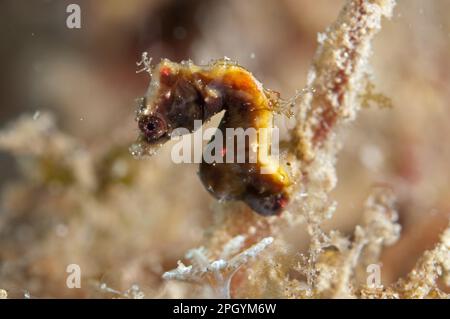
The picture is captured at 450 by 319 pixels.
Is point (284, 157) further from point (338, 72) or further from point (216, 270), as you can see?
point (216, 270)

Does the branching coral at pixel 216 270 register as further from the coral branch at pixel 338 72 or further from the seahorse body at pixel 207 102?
the coral branch at pixel 338 72

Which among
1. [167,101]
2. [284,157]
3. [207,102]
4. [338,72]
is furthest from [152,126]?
[338,72]

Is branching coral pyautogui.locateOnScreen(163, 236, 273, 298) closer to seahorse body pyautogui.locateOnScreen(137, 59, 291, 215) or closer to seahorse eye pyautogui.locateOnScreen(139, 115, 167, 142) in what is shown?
seahorse body pyautogui.locateOnScreen(137, 59, 291, 215)

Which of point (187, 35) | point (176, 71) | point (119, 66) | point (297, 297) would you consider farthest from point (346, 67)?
point (119, 66)

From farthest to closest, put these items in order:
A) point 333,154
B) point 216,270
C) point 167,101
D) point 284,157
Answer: point 333,154 < point 284,157 < point 216,270 < point 167,101

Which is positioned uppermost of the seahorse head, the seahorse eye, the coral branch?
the coral branch

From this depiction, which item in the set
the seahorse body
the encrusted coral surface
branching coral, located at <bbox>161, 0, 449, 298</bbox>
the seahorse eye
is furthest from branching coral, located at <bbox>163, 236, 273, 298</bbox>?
the seahorse eye

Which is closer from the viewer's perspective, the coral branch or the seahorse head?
the seahorse head
